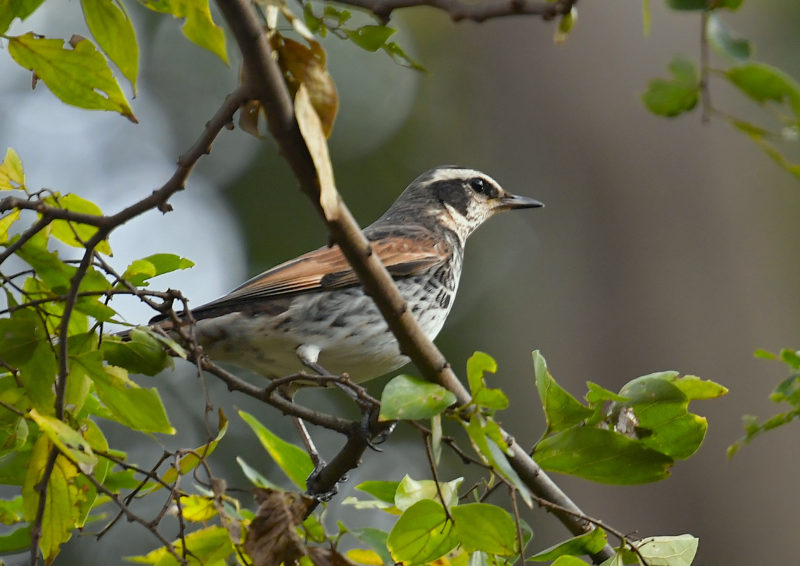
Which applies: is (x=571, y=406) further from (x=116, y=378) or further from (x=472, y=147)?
(x=472, y=147)

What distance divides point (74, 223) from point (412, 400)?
1.35 metres

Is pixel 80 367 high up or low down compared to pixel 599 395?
up

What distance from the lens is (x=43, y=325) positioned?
2561 mm

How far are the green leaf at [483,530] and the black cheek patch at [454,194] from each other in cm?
443

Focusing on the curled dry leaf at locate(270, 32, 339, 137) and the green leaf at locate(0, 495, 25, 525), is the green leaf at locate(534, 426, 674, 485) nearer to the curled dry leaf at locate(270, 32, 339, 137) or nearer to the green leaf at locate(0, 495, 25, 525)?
the curled dry leaf at locate(270, 32, 339, 137)

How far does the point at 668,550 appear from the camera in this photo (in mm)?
2506

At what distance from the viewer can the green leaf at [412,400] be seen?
2143mm

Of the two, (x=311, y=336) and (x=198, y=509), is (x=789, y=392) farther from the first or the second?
(x=311, y=336)

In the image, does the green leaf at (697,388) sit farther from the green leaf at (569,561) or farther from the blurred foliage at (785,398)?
the green leaf at (569,561)

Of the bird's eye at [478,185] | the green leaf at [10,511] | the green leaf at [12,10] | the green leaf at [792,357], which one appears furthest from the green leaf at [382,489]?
the bird's eye at [478,185]

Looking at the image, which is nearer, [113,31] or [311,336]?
[113,31]

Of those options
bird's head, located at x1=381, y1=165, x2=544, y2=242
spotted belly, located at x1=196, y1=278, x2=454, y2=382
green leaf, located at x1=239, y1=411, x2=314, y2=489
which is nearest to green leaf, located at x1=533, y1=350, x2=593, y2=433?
green leaf, located at x1=239, y1=411, x2=314, y2=489

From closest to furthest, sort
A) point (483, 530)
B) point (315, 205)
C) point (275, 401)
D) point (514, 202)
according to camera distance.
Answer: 1. point (315, 205)
2. point (483, 530)
3. point (275, 401)
4. point (514, 202)

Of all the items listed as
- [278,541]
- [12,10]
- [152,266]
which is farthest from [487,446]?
[12,10]
